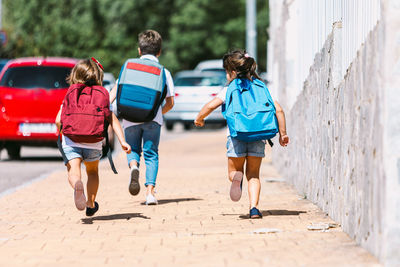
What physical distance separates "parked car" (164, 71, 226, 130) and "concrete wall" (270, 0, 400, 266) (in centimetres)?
1664

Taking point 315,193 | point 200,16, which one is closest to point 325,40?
point 315,193

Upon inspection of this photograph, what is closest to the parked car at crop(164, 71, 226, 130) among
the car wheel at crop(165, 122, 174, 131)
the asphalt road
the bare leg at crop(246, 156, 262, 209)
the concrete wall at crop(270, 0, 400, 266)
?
the car wheel at crop(165, 122, 174, 131)

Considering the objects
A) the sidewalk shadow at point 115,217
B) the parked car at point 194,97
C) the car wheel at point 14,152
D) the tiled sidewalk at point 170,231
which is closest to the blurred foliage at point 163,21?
the parked car at point 194,97

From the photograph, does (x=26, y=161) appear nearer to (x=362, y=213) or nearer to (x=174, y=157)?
(x=174, y=157)

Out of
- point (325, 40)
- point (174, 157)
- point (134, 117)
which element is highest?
point (325, 40)

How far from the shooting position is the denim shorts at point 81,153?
7629 millimetres

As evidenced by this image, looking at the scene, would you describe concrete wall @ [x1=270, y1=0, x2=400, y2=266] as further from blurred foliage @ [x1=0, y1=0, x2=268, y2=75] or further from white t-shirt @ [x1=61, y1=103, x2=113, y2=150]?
blurred foliage @ [x1=0, y1=0, x2=268, y2=75]

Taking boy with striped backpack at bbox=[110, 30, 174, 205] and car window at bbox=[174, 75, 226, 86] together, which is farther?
car window at bbox=[174, 75, 226, 86]

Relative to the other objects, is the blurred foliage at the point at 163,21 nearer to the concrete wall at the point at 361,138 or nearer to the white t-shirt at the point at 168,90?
the white t-shirt at the point at 168,90

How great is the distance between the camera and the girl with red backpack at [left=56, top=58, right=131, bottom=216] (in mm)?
7469

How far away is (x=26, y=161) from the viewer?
1644cm

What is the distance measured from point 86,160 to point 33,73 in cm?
849

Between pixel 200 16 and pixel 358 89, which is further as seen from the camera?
pixel 200 16

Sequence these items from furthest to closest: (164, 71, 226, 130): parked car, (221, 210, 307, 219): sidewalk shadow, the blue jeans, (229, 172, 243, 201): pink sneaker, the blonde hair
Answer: (164, 71, 226, 130): parked car, the blue jeans, (221, 210, 307, 219): sidewalk shadow, the blonde hair, (229, 172, 243, 201): pink sneaker
